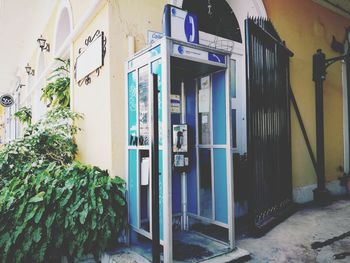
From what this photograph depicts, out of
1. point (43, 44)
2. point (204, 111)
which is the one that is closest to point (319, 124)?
point (204, 111)

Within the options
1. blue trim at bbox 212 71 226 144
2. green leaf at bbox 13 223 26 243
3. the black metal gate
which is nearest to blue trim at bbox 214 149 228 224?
blue trim at bbox 212 71 226 144

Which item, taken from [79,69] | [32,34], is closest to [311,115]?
[79,69]

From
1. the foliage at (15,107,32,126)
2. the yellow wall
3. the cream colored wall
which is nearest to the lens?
the cream colored wall

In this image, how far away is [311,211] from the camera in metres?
5.07

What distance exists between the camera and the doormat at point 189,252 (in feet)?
10.1

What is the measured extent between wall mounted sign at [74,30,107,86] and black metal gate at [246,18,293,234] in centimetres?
201

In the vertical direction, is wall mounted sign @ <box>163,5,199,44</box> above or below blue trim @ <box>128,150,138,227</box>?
above

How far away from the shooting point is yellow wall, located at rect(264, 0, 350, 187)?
18.6 feet

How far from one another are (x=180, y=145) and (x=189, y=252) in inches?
52.3

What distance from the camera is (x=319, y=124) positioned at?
19.5 feet

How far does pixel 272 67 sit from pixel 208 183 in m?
2.21

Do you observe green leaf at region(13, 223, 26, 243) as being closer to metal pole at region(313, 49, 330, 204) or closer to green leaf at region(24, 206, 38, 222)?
green leaf at region(24, 206, 38, 222)

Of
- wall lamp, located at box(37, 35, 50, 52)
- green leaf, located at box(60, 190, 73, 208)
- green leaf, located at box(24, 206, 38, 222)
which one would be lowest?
green leaf, located at box(24, 206, 38, 222)

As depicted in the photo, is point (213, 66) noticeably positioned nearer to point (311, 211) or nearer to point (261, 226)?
point (261, 226)
